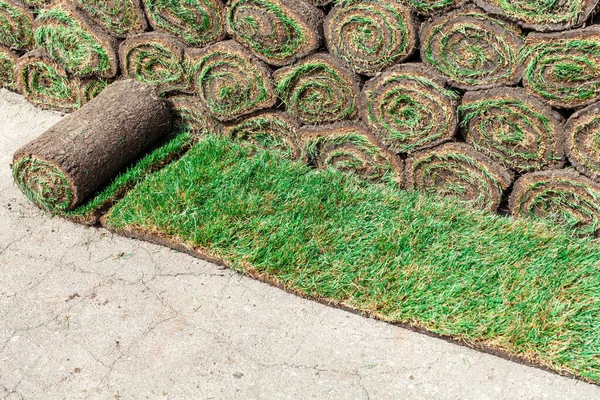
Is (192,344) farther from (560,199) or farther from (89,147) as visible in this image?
(560,199)

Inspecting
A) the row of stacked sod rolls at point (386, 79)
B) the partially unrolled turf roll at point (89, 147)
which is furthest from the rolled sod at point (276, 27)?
the partially unrolled turf roll at point (89, 147)

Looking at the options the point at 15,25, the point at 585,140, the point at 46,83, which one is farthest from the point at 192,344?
the point at 15,25

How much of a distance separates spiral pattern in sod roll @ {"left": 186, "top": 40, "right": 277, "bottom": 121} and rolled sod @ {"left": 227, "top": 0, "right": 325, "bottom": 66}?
0.26ft

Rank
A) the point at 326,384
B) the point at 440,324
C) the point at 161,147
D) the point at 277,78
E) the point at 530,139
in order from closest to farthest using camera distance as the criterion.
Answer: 1. the point at 326,384
2. the point at 440,324
3. the point at 530,139
4. the point at 277,78
5. the point at 161,147

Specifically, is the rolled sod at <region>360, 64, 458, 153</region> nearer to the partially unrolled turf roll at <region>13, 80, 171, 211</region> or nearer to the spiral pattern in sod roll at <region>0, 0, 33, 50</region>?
the partially unrolled turf roll at <region>13, 80, 171, 211</region>

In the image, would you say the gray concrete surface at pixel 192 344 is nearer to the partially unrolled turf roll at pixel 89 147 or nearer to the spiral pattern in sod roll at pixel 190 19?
the partially unrolled turf roll at pixel 89 147

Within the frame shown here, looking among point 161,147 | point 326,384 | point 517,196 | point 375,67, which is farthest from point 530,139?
point 161,147

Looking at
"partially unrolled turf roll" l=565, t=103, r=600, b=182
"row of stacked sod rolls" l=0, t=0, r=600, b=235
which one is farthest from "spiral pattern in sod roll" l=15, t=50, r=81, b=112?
"partially unrolled turf roll" l=565, t=103, r=600, b=182

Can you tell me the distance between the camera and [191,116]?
13.8 ft

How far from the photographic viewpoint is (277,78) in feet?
12.4

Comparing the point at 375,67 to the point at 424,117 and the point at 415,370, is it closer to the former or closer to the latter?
the point at 424,117

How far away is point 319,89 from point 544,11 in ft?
3.96

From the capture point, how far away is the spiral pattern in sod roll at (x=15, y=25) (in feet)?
14.3

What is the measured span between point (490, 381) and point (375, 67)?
1.61 m
